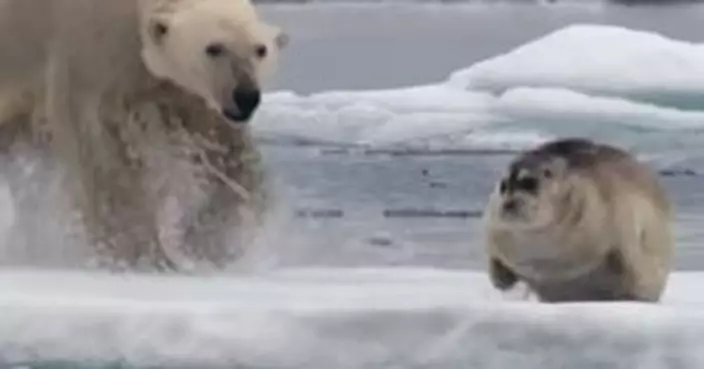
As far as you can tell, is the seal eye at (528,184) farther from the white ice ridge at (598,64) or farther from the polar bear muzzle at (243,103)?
the white ice ridge at (598,64)

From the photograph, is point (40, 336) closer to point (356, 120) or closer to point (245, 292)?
point (245, 292)

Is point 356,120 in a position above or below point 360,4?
below

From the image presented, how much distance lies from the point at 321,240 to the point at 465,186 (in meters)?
0.33

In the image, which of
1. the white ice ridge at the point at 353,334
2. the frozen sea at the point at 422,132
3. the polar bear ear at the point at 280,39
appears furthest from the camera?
the polar bear ear at the point at 280,39

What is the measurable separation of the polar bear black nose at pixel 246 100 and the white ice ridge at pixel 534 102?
68 cm

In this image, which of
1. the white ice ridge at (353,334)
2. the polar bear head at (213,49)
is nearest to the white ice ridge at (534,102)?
the polar bear head at (213,49)

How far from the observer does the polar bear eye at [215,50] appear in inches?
58.8

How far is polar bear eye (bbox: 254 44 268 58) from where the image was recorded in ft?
4.91

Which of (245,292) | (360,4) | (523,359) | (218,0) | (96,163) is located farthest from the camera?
(360,4)

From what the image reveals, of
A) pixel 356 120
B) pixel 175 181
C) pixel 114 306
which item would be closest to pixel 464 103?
pixel 356 120

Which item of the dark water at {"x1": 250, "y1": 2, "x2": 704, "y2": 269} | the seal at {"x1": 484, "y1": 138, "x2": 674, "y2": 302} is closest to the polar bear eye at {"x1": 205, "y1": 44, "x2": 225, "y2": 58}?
the seal at {"x1": 484, "y1": 138, "x2": 674, "y2": 302}

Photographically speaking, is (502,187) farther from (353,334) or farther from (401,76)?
(401,76)

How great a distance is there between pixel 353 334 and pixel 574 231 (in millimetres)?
237

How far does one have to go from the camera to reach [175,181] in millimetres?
1706
